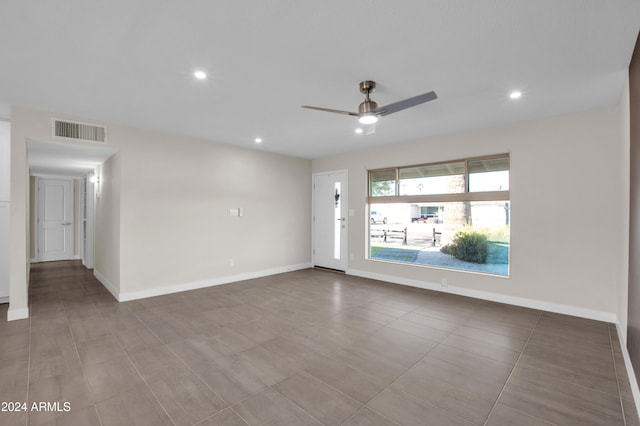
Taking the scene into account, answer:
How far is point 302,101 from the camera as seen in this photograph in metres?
3.37

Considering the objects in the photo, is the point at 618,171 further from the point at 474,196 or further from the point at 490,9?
the point at 490,9

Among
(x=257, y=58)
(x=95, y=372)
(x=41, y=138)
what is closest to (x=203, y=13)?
(x=257, y=58)

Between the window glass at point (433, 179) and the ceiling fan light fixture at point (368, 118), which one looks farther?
the window glass at point (433, 179)

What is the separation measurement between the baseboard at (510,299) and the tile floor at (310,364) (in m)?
Answer: 0.18

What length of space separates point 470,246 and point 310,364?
349 centimetres

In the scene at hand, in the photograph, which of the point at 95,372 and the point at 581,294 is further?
the point at 581,294

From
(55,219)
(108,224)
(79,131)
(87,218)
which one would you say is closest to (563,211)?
(79,131)

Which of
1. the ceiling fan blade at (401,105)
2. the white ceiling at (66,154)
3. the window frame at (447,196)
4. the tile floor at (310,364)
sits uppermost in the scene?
the ceiling fan blade at (401,105)

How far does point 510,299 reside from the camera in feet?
13.7

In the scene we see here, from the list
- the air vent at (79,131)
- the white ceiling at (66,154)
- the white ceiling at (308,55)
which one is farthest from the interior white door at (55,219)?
the white ceiling at (308,55)

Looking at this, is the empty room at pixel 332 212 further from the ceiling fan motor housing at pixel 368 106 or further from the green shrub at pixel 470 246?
the ceiling fan motor housing at pixel 368 106

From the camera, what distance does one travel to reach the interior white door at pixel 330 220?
20.9 feet

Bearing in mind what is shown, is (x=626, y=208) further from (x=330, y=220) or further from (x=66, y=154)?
(x=66, y=154)

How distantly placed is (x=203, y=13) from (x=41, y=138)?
3.28m
